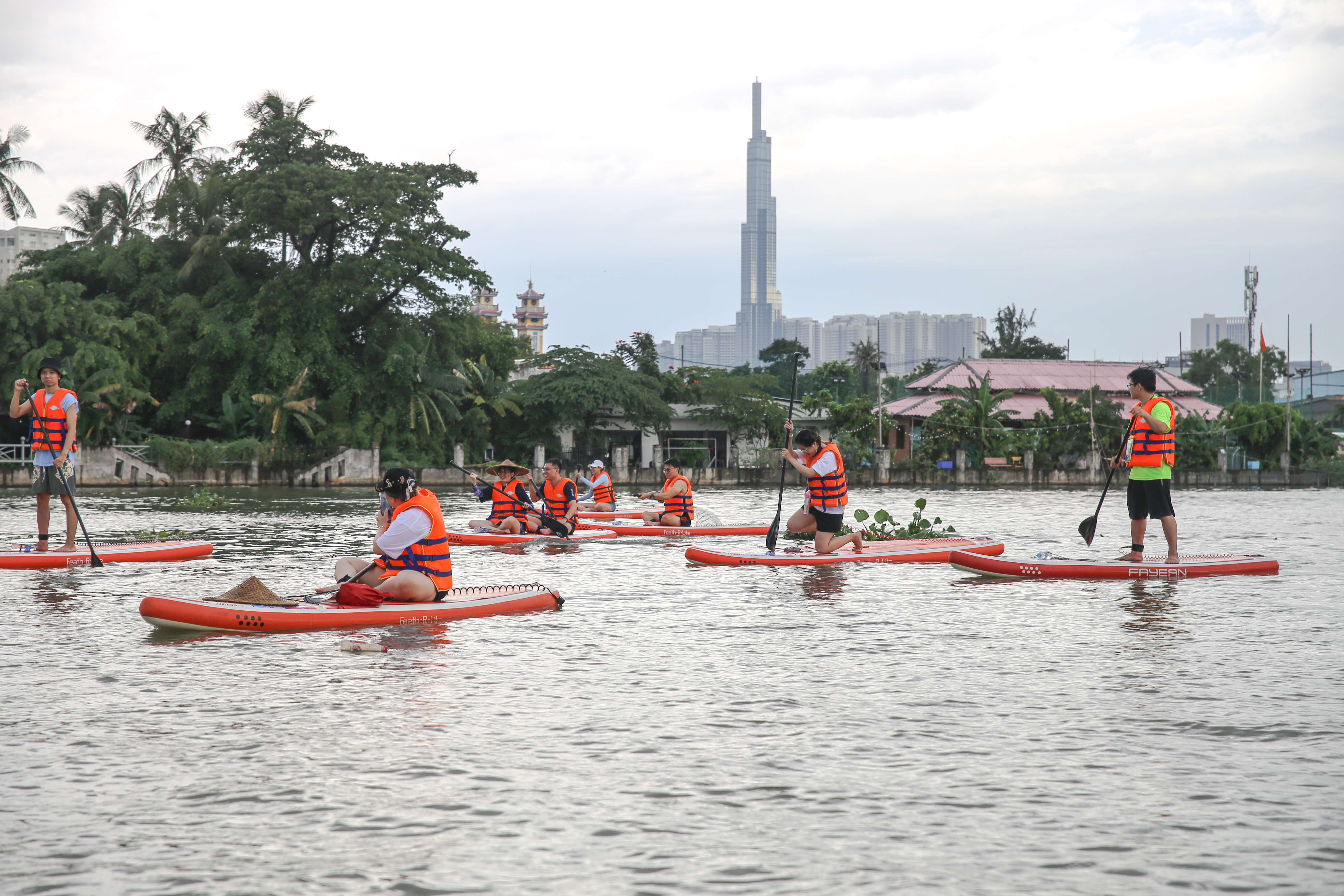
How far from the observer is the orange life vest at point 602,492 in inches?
791

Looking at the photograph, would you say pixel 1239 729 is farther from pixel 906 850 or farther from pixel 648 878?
pixel 648 878

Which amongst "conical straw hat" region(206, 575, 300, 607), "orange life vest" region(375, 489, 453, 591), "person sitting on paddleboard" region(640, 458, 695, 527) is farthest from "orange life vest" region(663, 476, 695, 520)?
"conical straw hat" region(206, 575, 300, 607)

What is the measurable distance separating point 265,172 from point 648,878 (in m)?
40.6

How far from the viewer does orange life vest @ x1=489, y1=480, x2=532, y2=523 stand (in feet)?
54.2

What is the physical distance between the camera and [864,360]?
79.5 metres

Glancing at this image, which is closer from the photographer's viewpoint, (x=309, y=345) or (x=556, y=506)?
(x=556, y=506)

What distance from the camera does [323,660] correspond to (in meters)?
7.45

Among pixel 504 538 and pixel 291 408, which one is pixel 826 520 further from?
pixel 291 408

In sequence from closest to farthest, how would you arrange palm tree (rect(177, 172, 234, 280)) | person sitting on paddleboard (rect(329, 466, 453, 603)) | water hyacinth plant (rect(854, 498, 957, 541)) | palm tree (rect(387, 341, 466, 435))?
person sitting on paddleboard (rect(329, 466, 453, 603)) → water hyacinth plant (rect(854, 498, 957, 541)) → palm tree (rect(387, 341, 466, 435)) → palm tree (rect(177, 172, 234, 280))

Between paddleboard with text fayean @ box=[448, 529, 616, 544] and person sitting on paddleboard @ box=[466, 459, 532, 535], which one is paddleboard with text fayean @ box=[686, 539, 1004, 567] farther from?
person sitting on paddleboard @ box=[466, 459, 532, 535]

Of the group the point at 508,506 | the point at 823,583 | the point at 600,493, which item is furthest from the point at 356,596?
the point at 600,493

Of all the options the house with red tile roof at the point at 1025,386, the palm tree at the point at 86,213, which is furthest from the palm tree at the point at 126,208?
the house with red tile roof at the point at 1025,386

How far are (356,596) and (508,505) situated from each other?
800cm

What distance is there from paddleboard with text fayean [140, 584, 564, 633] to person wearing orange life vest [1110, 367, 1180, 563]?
6.40m
